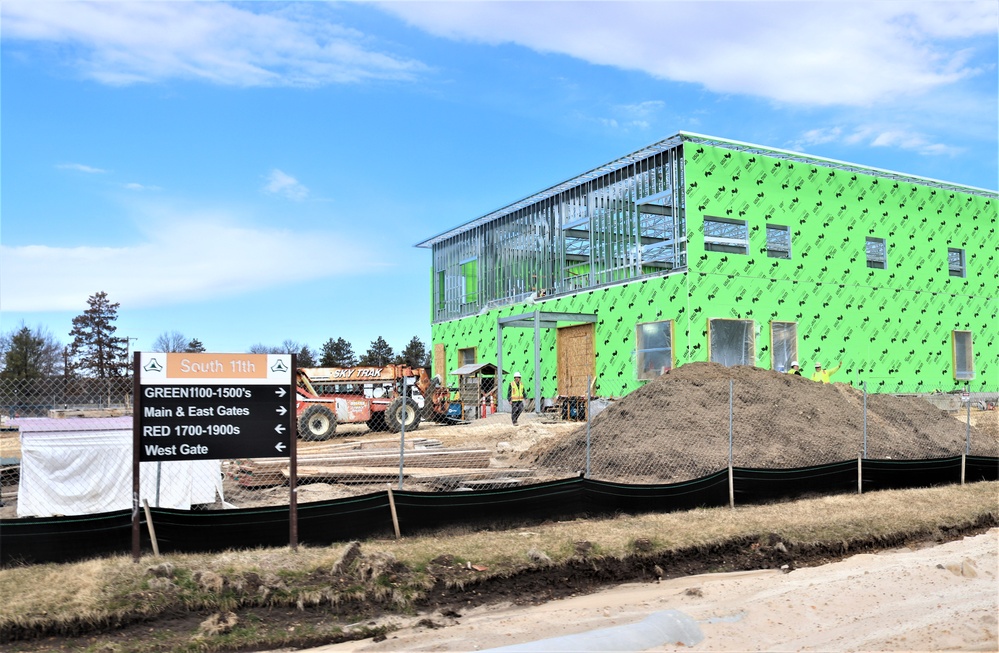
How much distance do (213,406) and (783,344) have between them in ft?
78.3

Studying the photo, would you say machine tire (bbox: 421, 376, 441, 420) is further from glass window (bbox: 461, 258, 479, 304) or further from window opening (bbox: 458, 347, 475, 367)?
glass window (bbox: 461, 258, 479, 304)

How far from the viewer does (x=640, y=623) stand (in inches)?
262

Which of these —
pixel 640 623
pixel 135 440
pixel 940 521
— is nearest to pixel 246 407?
pixel 135 440

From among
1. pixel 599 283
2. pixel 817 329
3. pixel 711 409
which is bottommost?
pixel 711 409

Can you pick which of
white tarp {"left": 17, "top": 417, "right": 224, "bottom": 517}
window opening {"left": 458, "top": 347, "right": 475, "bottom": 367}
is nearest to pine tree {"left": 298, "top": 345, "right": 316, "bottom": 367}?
window opening {"left": 458, "top": 347, "right": 475, "bottom": 367}

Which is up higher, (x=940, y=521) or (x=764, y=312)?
(x=764, y=312)

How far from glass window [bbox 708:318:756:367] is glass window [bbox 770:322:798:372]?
94cm

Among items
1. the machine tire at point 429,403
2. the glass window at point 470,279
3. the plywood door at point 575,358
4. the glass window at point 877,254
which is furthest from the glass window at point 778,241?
the glass window at point 470,279

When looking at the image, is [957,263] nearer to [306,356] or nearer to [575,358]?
[575,358]

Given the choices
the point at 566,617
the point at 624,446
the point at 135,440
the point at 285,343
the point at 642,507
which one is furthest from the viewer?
the point at 285,343

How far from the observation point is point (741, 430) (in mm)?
16203

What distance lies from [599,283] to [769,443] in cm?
1614

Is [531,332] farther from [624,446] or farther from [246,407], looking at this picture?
[246,407]

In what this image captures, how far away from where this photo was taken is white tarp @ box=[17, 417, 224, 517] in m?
10.6
